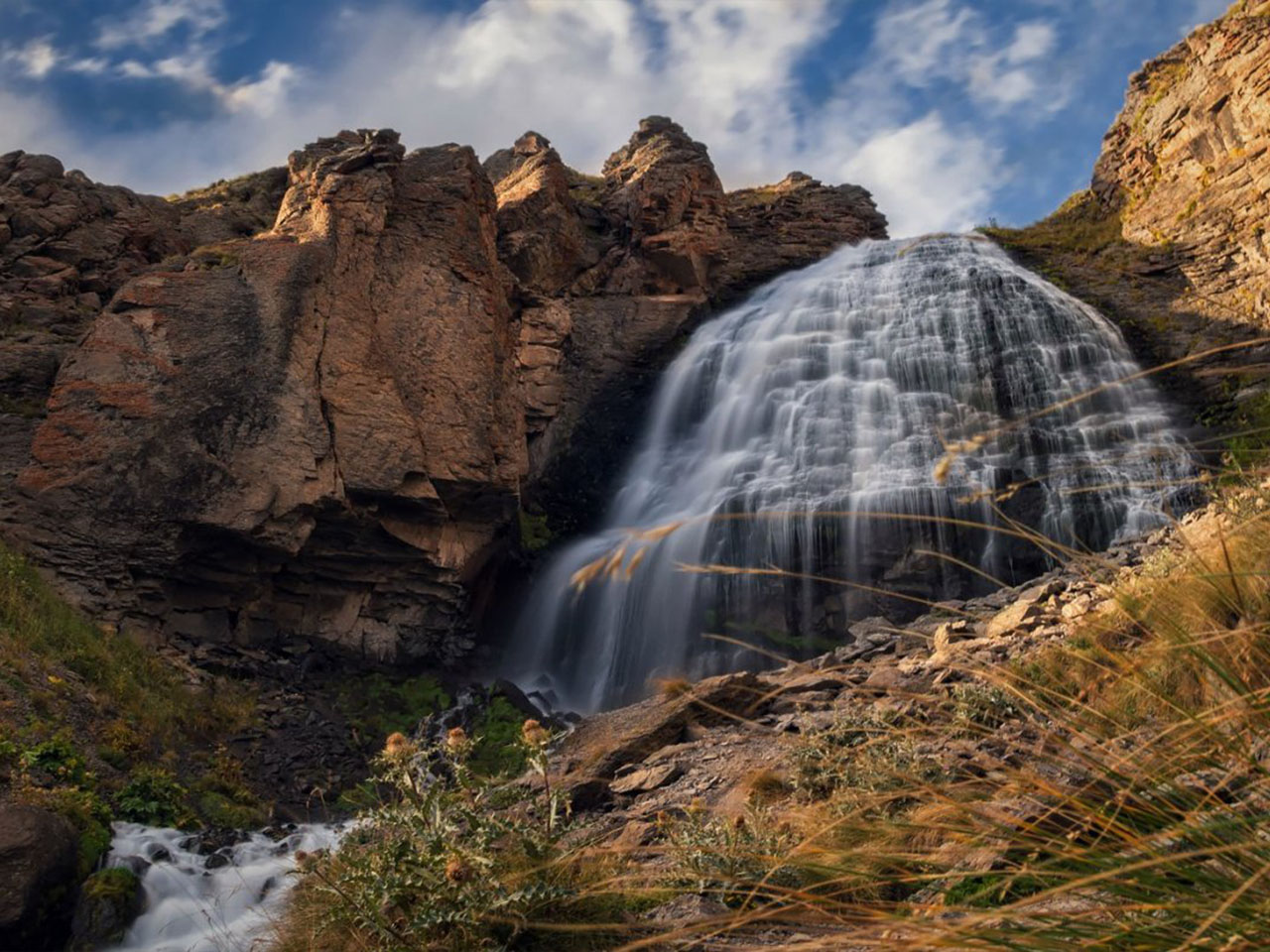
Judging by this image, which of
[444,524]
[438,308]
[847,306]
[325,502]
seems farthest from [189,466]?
[847,306]

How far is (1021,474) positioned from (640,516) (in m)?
6.21

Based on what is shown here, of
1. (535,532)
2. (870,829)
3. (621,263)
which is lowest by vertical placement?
(870,829)

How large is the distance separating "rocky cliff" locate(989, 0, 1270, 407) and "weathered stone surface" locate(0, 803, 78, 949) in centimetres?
1584

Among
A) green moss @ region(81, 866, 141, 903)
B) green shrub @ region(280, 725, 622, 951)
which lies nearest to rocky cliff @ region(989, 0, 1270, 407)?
green shrub @ region(280, 725, 622, 951)

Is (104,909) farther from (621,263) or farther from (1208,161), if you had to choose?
(1208,161)

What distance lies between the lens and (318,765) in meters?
10.5

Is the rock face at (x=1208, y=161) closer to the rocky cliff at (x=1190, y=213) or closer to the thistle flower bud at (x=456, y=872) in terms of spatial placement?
the rocky cliff at (x=1190, y=213)

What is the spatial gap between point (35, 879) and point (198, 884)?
4.16ft

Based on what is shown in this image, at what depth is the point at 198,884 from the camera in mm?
6934

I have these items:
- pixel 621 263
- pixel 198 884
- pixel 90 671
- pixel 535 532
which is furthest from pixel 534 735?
pixel 621 263

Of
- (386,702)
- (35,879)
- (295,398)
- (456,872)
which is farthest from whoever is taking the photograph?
(295,398)

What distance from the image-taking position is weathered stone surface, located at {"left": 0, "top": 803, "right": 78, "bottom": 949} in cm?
572

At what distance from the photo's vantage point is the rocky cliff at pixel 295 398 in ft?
39.9

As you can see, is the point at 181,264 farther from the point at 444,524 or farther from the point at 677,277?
the point at 677,277
